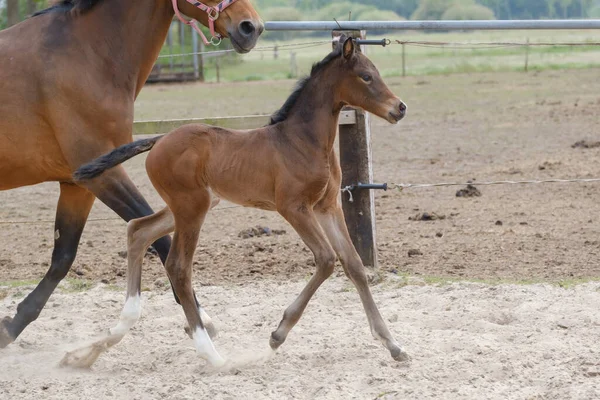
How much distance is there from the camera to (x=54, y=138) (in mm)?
4910

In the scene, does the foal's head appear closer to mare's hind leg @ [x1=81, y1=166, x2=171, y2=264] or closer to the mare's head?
the mare's head

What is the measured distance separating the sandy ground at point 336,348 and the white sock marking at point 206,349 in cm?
7

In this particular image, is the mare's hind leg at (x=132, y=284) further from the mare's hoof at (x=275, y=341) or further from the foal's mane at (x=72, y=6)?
the foal's mane at (x=72, y=6)

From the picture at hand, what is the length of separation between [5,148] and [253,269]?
2.24 m

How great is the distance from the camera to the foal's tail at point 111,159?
4.51 meters

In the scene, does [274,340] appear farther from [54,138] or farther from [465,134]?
[465,134]

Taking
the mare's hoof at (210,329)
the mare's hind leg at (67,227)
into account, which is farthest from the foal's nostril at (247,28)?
the mare's hoof at (210,329)

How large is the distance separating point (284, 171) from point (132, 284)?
41.5 inches

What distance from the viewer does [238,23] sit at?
4.60 meters

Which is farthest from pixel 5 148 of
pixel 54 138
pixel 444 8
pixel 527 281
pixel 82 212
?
pixel 444 8

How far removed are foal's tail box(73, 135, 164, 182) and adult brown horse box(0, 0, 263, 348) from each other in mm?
262

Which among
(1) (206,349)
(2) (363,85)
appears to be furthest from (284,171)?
(1) (206,349)

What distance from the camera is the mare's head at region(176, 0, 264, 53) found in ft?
14.9

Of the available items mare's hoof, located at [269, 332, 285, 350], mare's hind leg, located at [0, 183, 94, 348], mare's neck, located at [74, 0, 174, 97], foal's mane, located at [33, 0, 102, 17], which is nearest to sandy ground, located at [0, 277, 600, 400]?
mare's hoof, located at [269, 332, 285, 350]
